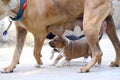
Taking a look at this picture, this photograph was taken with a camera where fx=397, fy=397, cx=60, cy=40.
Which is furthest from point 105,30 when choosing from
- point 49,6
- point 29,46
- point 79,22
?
point 29,46

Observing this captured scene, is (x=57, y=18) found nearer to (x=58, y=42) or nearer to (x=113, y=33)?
(x=58, y=42)

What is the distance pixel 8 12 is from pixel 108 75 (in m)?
1.62

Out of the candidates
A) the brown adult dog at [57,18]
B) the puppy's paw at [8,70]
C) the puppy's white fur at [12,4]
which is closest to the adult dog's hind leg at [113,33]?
the brown adult dog at [57,18]

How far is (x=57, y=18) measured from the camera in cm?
587

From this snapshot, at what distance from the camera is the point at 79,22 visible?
5.93 meters

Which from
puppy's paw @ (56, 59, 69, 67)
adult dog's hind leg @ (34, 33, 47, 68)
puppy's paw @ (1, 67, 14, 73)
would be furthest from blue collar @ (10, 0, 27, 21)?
puppy's paw @ (56, 59, 69, 67)

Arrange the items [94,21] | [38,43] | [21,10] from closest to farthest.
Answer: [94,21] → [21,10] → [38,43]

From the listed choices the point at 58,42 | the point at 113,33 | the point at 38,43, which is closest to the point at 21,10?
the point at 38,43

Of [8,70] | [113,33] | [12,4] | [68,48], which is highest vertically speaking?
[12,4]

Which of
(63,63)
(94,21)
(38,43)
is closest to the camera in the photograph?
(94,21)

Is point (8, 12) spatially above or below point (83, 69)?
above

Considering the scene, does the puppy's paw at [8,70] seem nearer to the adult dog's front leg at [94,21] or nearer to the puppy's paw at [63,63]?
the puppy's paw at [63,63]

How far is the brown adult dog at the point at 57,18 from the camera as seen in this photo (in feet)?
17.7

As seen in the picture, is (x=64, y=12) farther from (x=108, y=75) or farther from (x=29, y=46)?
(x=29, y=46)
